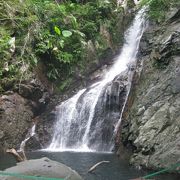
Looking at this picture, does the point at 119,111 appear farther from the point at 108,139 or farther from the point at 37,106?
the point at 37,106

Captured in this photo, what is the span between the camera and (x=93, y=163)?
1006 cm

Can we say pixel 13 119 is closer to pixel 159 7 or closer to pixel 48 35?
pixel 48 35

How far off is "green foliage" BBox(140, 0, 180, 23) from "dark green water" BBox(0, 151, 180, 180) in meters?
6.89

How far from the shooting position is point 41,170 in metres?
5.63

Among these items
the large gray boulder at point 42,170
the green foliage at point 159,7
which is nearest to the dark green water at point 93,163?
the large gray boulder at point 42,170

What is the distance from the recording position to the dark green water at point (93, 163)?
332 inches

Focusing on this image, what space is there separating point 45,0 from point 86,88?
18.8 ft

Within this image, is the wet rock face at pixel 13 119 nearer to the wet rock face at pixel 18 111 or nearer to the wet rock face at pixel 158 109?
the wet rock face at pixel 18 111

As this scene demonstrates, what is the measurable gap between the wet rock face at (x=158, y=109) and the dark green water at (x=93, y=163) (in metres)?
0.42

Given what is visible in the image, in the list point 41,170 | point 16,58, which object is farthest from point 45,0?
point 41,170

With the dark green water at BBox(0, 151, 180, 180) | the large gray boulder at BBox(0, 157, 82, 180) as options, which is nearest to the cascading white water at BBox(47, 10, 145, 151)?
the dark green water at BBox(0, 151, 180, 180)

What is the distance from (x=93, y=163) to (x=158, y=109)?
2.60 metres

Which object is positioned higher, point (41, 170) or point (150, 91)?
point (150, 91)

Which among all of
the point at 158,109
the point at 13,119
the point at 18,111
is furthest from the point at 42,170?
the point at 18,111
